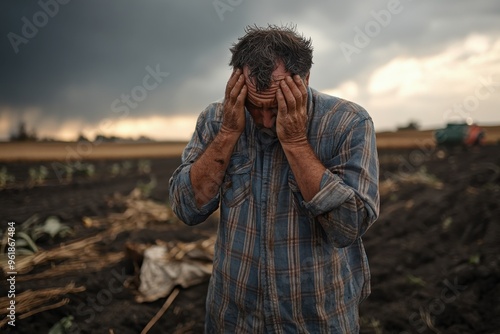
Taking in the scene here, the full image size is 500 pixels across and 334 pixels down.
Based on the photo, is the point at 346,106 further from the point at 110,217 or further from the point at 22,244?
the point at 110,217

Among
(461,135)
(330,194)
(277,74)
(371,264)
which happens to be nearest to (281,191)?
(330,194)

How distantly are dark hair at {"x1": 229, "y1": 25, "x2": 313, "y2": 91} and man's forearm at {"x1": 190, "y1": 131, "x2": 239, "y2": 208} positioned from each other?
276mm

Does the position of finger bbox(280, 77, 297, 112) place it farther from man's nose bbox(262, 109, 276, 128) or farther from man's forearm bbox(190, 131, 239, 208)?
man's forearm bbox(190, 131, 239, 208)

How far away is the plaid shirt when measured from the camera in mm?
1670

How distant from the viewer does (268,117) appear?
1670mm

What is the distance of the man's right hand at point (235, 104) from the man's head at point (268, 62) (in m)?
0.03

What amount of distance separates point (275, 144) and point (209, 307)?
34.6 inches

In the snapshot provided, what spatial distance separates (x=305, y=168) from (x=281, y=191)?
21 centimetres

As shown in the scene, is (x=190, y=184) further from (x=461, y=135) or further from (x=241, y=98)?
(x=461, y=135)

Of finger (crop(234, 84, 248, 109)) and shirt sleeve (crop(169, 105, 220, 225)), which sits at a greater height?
finger (crop(234, 84, 248, 109))

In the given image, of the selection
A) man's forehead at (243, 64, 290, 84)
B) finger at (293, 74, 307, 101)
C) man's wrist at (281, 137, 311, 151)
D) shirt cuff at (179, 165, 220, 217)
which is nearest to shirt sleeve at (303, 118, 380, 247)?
man's wrist at (281, 137, 311, 151)

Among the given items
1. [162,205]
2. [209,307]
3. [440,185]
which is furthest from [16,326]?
[440,185]

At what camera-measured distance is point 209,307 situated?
6.64 feet

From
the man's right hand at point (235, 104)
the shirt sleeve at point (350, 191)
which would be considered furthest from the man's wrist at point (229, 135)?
the shirt sleeve at point (350, 191)
